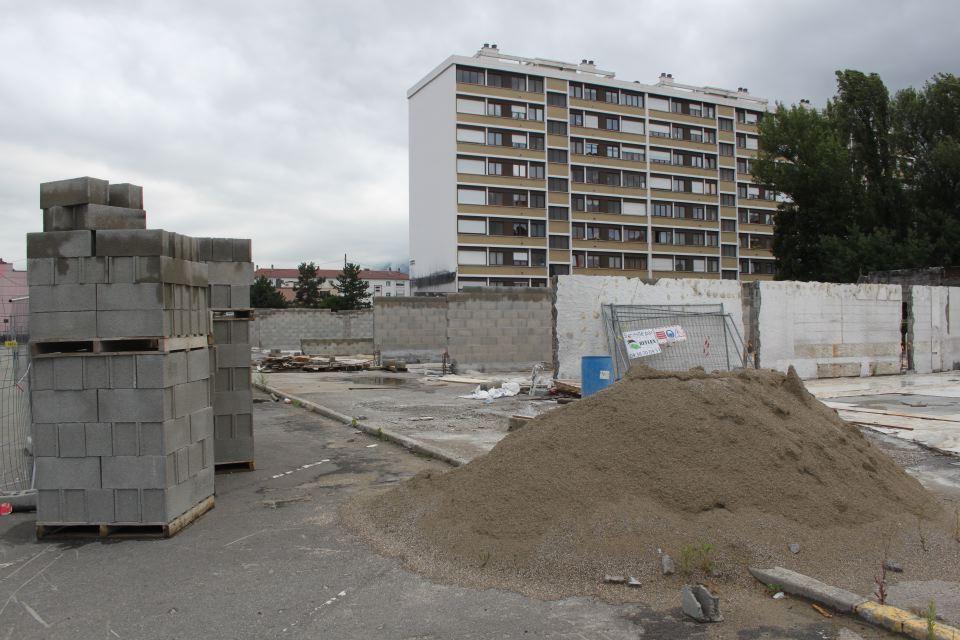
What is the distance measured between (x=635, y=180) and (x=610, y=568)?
65565 millimetres

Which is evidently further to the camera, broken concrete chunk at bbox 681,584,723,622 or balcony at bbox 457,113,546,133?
balcony at bbox 457,113,546,133

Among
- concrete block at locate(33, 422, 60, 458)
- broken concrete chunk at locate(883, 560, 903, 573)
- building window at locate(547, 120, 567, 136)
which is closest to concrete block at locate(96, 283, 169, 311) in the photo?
concrete block at locate(33, 422, 60, 458)

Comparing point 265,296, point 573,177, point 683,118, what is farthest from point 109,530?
point 265,296

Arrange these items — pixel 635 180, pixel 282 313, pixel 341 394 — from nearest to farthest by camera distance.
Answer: pixel 341 394, pixel 282 313, pixel 635 180

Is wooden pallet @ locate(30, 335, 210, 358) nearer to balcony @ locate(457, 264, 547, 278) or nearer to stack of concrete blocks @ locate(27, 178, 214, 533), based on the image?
stack of concrete blocks @ locate(27, 178, 214, 533)

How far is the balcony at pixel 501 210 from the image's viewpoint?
195ft

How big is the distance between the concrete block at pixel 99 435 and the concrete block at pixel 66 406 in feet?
0.18

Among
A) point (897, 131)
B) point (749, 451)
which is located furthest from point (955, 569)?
point (897, 131)

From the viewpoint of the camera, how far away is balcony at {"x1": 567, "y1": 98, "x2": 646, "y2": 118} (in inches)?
2520

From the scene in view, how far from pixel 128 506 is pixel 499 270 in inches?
2179

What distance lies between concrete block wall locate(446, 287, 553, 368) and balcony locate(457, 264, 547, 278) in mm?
37785

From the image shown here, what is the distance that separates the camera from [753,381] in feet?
21.1

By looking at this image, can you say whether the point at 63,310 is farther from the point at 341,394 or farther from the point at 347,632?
the point at 341,394

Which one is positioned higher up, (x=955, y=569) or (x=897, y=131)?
(x=897, y=131)
